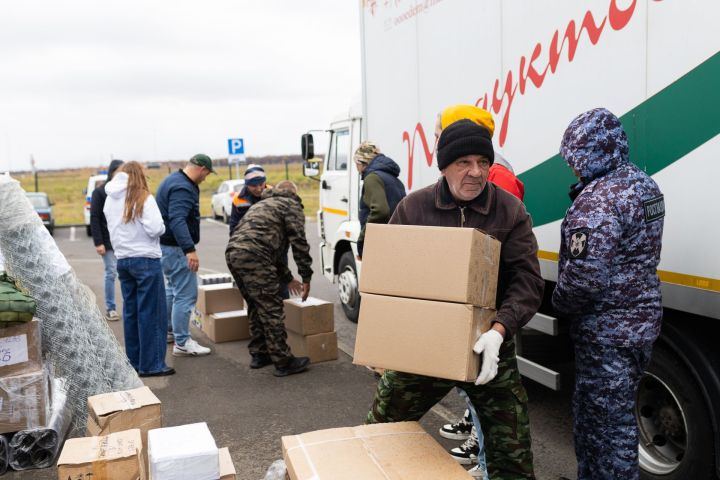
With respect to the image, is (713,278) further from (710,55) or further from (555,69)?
(555,69)

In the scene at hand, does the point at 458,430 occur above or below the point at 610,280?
below

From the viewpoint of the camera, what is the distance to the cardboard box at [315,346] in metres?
6.13

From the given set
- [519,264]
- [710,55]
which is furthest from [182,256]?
[710,55]

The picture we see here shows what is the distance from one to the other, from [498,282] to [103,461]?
193 cm

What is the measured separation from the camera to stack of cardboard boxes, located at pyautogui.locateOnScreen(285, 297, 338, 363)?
6.05 metres

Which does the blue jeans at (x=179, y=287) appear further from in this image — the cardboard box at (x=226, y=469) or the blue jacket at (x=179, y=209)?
the cardboard box at (x=226, y=469)

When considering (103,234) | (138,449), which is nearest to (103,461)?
(138,449)

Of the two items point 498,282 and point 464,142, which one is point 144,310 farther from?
point 464,142

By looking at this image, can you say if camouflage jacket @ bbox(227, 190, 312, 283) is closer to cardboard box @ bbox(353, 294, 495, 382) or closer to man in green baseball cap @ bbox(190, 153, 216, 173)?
man in green baseball cap @ bbox(190, 153, 216, 173)

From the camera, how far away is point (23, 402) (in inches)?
157

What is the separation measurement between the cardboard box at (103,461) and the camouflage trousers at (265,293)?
8.11ft

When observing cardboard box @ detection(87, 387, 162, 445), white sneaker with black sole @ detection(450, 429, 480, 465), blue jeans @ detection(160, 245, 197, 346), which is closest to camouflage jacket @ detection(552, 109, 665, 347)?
white sneaker with black sole @ detection(450, 429, 480, 465)

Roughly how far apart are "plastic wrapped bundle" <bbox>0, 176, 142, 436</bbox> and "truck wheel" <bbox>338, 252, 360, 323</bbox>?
330 centimetres

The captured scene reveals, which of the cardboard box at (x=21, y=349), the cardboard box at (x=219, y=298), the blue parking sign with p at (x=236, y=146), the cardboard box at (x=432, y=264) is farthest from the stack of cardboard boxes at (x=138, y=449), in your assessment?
the blue parking sign with p at (x=236, y=146)
